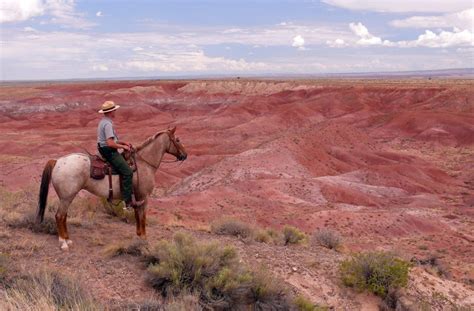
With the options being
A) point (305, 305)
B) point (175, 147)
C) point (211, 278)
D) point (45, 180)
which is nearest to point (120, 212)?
point (175, 147)

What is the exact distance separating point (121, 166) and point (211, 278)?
2.71 meters

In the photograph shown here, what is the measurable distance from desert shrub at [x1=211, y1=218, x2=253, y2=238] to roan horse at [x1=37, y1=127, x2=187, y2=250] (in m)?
2.50

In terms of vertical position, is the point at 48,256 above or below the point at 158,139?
Result: below

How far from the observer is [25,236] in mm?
9102

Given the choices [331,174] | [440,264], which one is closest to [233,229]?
[440,264]

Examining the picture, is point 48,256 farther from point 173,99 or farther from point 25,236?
point 173,99

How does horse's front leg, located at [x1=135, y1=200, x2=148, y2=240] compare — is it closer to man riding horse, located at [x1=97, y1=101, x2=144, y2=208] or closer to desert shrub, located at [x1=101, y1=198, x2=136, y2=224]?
man riding horse, located at [x1=97, y1=101, x2=144, y2=208]

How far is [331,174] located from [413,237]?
12.2m

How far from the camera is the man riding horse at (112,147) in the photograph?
8664 millimetres

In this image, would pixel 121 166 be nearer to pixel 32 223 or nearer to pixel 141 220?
pixel 141 220

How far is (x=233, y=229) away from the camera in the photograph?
37.8 feet

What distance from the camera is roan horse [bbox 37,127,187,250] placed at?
28.2 feet

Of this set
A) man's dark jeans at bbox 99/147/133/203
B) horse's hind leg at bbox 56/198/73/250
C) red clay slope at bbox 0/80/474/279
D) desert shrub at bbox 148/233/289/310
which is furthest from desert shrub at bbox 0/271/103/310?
red clay slope at bbox 0/80/474/279

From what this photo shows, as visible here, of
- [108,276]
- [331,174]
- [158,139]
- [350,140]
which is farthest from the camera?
[350,140]
